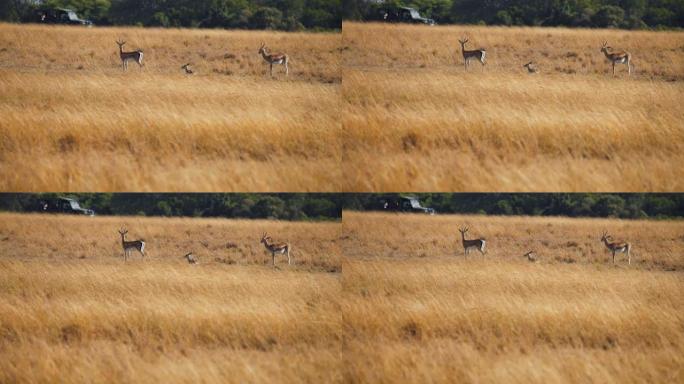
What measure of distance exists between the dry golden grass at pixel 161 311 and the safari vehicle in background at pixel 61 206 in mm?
186

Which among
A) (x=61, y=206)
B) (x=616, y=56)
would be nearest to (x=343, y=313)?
(x=61, y=206)

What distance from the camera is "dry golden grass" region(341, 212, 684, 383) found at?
19.0 metres

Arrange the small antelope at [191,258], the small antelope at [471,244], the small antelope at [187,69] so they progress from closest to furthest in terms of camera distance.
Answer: the small antelope at [187,69] < the small antelope at [471,244] < the small antelope at [191,258]

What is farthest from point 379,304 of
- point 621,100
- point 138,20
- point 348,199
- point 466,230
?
point 138,20

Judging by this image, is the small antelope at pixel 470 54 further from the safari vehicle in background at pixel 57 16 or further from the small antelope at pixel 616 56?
the safari vehicle in background at pixel 57 16

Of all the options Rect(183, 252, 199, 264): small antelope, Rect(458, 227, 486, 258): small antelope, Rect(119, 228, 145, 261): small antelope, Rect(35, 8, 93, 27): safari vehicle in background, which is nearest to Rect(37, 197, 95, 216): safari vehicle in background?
Rect(119, 228, 145, 261): small antelope

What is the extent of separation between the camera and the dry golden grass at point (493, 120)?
1906 cm

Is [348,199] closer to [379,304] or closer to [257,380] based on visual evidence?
[379,304]

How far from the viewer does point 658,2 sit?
72.3 feet

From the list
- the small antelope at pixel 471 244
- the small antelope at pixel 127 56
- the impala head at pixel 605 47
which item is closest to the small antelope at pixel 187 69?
the small antelope at pixel 127 56

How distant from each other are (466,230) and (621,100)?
3262 millimetres

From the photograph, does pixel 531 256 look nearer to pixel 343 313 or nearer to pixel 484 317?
pixel 484 317

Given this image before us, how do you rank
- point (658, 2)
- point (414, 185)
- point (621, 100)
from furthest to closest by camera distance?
point (658, 2) < point (621, 100) < point (414, 185)

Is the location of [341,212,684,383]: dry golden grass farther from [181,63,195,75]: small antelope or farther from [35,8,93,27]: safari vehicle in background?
[35,8,93,27]: safari vehicle in background
